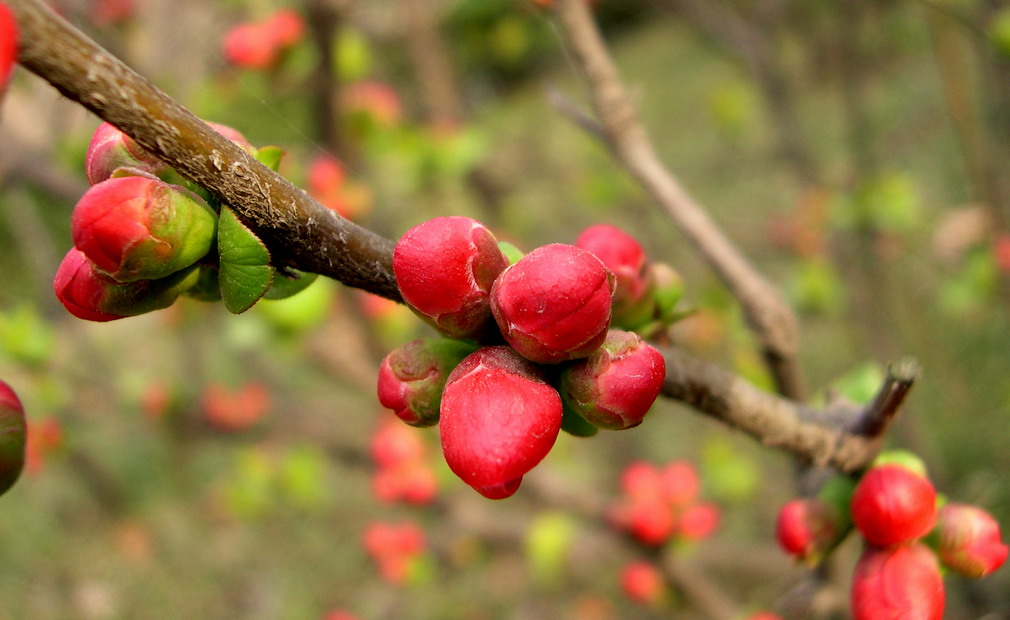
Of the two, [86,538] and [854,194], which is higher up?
[854,194]

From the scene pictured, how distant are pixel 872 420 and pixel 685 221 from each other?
43 cm

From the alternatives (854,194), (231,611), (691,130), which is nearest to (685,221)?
(854,194)

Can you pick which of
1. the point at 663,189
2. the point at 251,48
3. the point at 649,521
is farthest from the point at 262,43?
the point at 649,521

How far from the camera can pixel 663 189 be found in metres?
0.99

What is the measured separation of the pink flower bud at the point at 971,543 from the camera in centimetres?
62

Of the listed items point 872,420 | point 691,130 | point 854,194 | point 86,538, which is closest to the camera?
point 872,420

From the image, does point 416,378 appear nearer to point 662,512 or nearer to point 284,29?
point 662,512

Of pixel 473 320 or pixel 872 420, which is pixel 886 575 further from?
pixel 473 320

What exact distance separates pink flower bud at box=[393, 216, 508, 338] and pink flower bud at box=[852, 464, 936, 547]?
1.25 feet

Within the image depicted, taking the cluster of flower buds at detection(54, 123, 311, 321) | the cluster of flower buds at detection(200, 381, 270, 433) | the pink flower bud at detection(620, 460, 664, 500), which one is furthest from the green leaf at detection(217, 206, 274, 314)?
the cluster of flower buds at detection(200, 381, 270, 433)

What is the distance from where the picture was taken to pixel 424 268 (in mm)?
472

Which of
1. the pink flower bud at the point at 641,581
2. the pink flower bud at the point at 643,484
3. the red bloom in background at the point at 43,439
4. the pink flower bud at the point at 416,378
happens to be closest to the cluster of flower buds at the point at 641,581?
the pink flower bud at the point at 641,581

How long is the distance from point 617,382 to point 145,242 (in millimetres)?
307

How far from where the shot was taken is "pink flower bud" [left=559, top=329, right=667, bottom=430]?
0.48 meters
